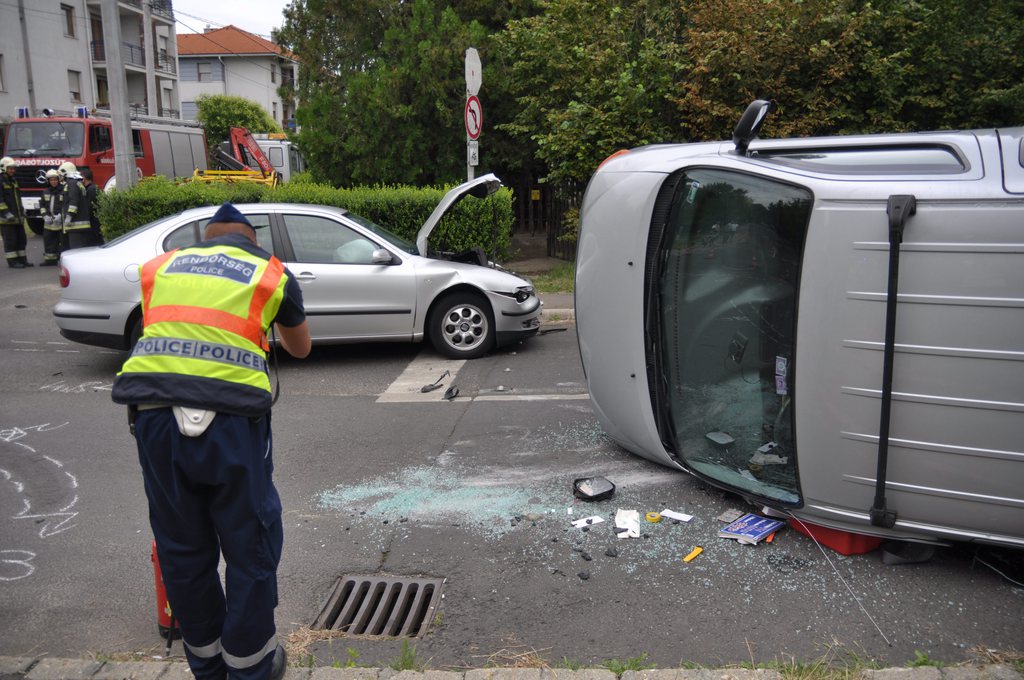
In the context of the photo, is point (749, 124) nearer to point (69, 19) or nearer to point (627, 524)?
point (627, 524)

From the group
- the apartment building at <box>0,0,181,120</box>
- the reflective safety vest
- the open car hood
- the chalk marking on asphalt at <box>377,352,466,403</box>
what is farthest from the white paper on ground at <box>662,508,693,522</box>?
the apartment building at <box>0,0,181,120</box>

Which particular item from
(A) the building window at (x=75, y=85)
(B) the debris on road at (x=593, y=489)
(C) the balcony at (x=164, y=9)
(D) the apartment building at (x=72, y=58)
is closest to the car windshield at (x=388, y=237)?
(B) the debris on road at (x=593, y=489)

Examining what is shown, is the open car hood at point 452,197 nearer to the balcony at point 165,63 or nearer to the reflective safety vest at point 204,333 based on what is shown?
the reflective safety vest at point 204,333

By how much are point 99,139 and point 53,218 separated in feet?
A: 21.5

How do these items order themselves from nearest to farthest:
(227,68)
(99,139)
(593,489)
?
(593,489) < (99,139) < (227,68)

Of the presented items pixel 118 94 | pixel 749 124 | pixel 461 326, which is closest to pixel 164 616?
pixel 749 124

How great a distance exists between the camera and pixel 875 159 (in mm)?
3994

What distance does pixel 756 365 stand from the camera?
13.8 ft

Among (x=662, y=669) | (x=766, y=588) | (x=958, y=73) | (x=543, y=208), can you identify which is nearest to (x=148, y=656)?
(x=662, y=669)

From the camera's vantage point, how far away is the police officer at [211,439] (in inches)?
110

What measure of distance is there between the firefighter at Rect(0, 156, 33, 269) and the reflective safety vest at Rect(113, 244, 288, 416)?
577 inches

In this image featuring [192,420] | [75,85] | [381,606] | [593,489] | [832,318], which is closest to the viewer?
[192,420]

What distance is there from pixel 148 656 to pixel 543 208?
1600cm

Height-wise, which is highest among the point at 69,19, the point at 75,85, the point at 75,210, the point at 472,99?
the point at 69,19
